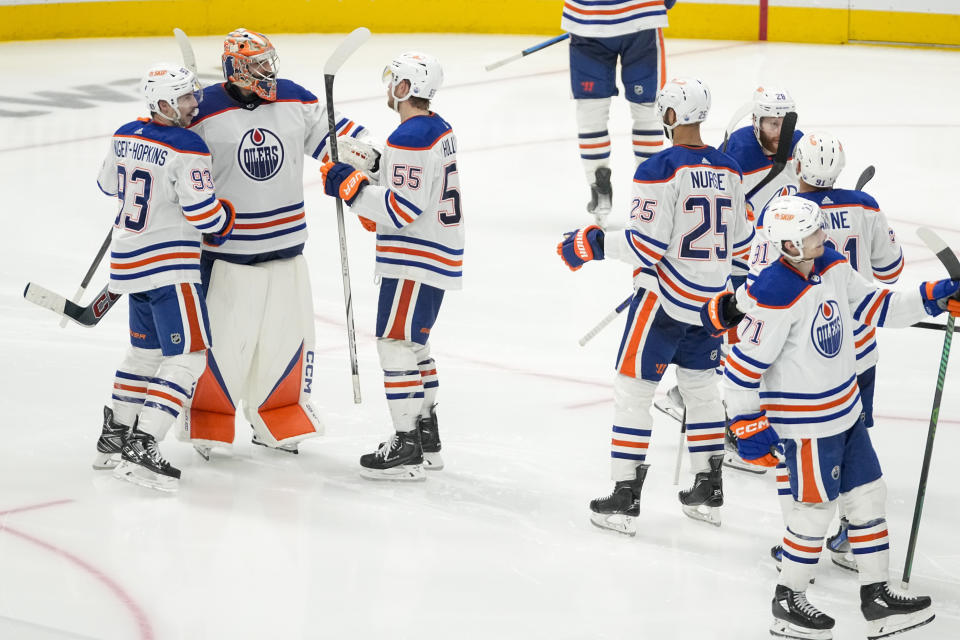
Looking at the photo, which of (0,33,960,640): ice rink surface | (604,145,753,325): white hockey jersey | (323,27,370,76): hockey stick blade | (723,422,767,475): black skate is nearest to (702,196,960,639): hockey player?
(0,33,960,640): ice rink surface

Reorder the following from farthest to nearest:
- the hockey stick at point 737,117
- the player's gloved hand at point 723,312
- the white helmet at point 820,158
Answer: the hockey stick at point 737,117 → the white helmet at point 820,158 → the player's gloved hand at point 723,312

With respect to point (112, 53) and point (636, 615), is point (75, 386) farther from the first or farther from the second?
point (112, 53)

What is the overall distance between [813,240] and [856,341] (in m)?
0.53

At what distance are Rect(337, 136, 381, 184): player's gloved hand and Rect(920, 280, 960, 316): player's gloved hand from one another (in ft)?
5.34

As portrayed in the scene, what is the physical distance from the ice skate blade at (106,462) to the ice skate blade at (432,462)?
0.91 m

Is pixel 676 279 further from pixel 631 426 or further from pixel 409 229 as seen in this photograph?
pixel 409 229

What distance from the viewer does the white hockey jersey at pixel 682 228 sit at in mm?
3531

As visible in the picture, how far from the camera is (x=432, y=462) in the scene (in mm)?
4109

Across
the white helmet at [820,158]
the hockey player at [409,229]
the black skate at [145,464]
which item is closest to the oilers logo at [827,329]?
the white helmet at [820,158]

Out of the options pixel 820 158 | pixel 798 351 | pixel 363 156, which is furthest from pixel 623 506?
pixel 363 156

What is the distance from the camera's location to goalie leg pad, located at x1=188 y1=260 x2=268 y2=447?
13.2ft

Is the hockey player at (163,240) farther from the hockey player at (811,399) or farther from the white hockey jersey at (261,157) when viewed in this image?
the hockey player at (811,399)

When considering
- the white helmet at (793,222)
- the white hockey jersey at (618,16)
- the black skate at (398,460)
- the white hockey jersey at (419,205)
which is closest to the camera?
the white helmet at (793,222)

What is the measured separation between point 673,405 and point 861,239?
1.08 metres
